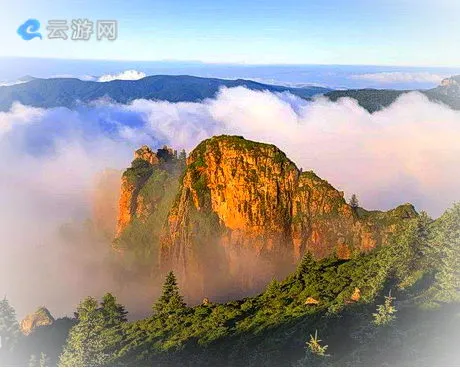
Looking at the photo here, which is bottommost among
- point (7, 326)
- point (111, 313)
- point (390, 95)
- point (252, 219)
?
point (111, 313)

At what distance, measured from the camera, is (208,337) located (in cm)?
2477

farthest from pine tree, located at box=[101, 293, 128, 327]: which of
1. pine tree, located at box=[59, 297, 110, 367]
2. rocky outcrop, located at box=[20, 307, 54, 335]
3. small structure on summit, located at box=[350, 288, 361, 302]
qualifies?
small structure on summit, located at box=[350, 288, 361, 302]

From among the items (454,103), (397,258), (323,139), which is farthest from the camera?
(323,139)

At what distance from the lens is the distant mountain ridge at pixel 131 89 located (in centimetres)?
5041

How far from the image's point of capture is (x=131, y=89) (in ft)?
233

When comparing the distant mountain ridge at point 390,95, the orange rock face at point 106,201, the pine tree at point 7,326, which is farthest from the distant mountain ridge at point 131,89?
the distant mountain ridge at point 390,95

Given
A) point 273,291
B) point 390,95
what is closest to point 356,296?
point 273,291

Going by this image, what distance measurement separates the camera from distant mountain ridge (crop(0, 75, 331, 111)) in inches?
1984

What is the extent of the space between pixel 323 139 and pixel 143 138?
3510cm

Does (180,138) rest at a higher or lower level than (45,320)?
higher

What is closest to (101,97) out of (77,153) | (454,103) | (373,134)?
(77,153)

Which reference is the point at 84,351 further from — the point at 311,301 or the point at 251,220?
the point at 251,220

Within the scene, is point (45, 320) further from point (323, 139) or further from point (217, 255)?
point (323, 139)

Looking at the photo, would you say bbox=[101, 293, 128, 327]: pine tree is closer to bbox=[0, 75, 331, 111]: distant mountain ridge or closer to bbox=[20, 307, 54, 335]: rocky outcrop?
bbox=[20, 307, 54, 335]: rocky outcrop
